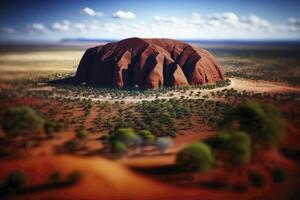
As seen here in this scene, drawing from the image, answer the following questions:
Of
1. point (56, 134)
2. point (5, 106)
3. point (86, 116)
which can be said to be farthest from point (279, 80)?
point (5, 106)

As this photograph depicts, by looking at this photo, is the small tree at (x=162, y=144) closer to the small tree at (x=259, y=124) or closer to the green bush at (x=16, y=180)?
the small tree at (x=259, y=124)

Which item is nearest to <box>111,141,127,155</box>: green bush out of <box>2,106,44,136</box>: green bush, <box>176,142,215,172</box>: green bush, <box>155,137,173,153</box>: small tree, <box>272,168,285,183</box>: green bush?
<box>155,137,173,153</box>: small tree

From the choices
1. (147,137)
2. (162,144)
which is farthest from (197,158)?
(147,137)

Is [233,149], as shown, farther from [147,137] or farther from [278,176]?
[147,137]

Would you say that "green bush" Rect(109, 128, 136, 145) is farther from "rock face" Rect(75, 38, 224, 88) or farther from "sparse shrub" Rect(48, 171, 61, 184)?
"rock face" Rect(75, 38, 224, 88)

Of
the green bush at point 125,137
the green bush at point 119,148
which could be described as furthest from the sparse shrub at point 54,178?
the green bush at point 125,137

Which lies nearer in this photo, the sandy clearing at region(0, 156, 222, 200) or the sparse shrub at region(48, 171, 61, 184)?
the sandy clearing at region(0, 156, 222, 200)
